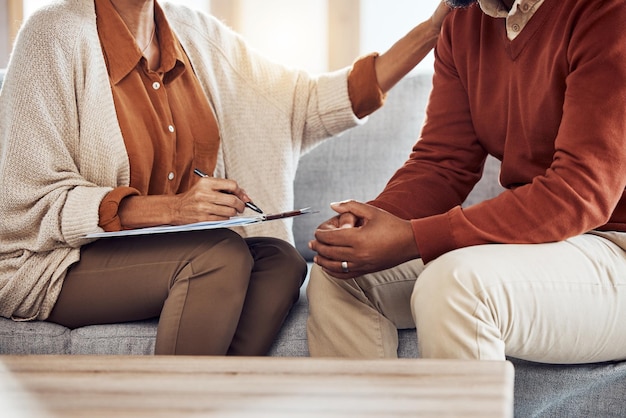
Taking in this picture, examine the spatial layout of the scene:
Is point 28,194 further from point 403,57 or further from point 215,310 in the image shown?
point 403,57

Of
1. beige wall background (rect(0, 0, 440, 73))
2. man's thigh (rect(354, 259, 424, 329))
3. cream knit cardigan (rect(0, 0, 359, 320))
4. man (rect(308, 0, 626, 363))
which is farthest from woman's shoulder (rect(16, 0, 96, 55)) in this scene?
beige wall background (rect(0, 0, 440, 73))

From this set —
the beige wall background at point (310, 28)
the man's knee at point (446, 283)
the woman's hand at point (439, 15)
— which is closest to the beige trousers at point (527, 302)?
the man's knee at point (446, 283)

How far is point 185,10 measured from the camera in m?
1.98

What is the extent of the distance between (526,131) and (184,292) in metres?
0.68

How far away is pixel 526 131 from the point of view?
1.48m

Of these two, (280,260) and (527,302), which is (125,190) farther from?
(527,302)

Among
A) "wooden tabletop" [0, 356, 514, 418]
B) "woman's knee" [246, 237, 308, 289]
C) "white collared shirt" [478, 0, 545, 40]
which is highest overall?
"white collared shirt" [478, 0, 545, 40]

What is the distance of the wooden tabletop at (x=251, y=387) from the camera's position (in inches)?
33.7

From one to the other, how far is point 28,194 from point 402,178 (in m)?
0.73

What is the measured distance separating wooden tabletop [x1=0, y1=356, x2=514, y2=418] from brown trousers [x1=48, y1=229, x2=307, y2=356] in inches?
18.5

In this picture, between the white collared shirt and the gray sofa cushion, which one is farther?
the gray sofa cushion

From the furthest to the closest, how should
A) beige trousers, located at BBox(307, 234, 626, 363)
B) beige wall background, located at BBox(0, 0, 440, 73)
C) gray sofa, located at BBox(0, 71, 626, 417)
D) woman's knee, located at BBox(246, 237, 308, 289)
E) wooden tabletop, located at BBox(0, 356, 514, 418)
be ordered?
beige wall background, located at BBox(0, 0, 440, 73) → woman's knee, located at BBox(246, 237, 308, 289) → gray sofa, located at BBox(0, 71, 626, 417) → beige trousers, located at BBox(307, 234, 626, 363) → wooden tabletop, located at BBox(0, 356, 514, 418)

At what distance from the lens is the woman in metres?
1.56

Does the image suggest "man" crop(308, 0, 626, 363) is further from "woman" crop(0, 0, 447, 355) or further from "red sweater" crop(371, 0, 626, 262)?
"woman" crop(0, 0, 447, 355)
